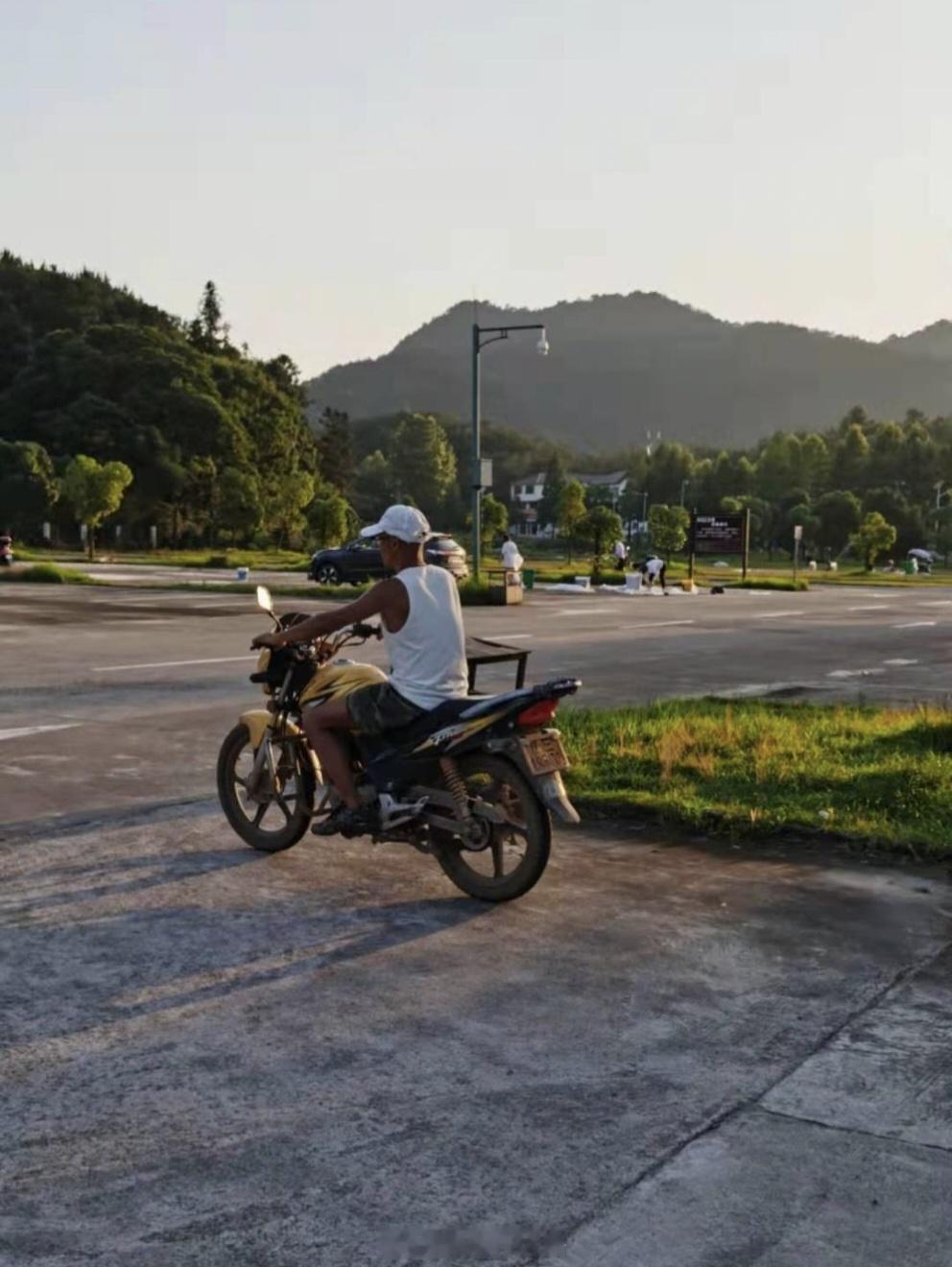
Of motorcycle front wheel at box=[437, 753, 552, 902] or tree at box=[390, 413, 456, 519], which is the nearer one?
motorcycle front wheel at box=[437, 753, 552, 902]

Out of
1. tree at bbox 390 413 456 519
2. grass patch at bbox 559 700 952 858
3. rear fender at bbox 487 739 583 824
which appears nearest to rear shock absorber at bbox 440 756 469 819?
rear fender at bbox 487 739 583 824

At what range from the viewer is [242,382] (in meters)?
93.5

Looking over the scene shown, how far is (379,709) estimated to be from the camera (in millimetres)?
6215

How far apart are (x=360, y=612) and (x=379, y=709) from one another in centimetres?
46

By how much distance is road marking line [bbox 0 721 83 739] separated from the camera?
1054cm

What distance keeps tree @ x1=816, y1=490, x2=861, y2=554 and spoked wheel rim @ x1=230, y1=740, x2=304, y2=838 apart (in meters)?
111

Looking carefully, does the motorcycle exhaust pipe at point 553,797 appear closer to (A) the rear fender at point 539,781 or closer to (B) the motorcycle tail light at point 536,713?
(A) the rear fender at point 539,781

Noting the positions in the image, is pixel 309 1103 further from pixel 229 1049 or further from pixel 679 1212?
pixel 679 1212

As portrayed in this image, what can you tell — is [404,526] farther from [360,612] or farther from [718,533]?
[718,533]

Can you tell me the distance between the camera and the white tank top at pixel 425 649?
6.16 m

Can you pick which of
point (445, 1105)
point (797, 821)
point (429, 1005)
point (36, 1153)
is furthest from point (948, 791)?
point (36, 1153)

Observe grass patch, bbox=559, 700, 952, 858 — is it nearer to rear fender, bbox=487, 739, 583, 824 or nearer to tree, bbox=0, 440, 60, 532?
rear fender, bbox=487, 739, 583, 824

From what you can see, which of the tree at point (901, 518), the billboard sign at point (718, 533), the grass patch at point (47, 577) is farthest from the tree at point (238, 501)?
the tree at point (901, 518)

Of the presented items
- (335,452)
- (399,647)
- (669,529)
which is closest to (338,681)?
(399,647)
